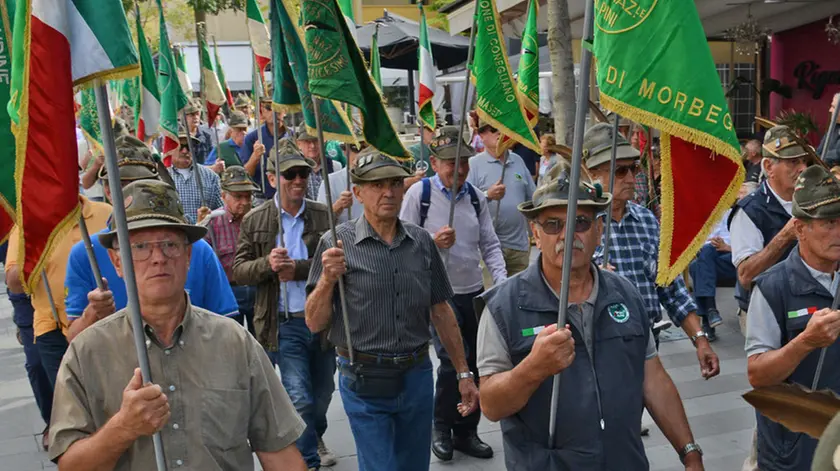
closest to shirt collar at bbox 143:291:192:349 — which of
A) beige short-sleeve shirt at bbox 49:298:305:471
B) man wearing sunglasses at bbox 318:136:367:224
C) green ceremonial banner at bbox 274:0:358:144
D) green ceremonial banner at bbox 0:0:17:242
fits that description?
beige short-sleeve shirt at bbox 49:298:305:471

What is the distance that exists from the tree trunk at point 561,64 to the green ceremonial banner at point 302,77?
3.25 metres

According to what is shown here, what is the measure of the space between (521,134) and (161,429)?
4.59 meters

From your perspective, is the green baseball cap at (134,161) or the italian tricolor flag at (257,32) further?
the italian tricolor flag at (257,32)

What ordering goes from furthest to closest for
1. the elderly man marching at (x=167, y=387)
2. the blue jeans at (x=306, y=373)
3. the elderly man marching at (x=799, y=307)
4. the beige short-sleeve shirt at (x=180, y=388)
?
the blue jeans at (x=306, y=373)
the elderly man marching at (x=799, y=307)
the beige short-sleeve shirt at (x=180, y=388)
the elderly man marching at (x=167, y=387)

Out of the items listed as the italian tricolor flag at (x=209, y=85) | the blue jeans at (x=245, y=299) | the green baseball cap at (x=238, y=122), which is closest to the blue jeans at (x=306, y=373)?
the blue jeans at (x=245, y=299)

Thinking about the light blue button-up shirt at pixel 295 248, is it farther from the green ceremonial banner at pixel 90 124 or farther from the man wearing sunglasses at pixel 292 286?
the green ceremonial banner at pixel 90 124

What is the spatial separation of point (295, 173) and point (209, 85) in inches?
205

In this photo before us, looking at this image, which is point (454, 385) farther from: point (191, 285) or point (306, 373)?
point (191, 285)

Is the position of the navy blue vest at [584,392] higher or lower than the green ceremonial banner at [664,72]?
lower

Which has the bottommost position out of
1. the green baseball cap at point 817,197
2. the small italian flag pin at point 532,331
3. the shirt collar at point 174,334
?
the small italian flag pin at point 532,331

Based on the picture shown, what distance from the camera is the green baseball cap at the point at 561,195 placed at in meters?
3.80

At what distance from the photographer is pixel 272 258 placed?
6469mm

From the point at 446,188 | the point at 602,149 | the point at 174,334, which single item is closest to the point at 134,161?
the point at 446,188

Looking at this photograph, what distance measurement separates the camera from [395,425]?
544cm
